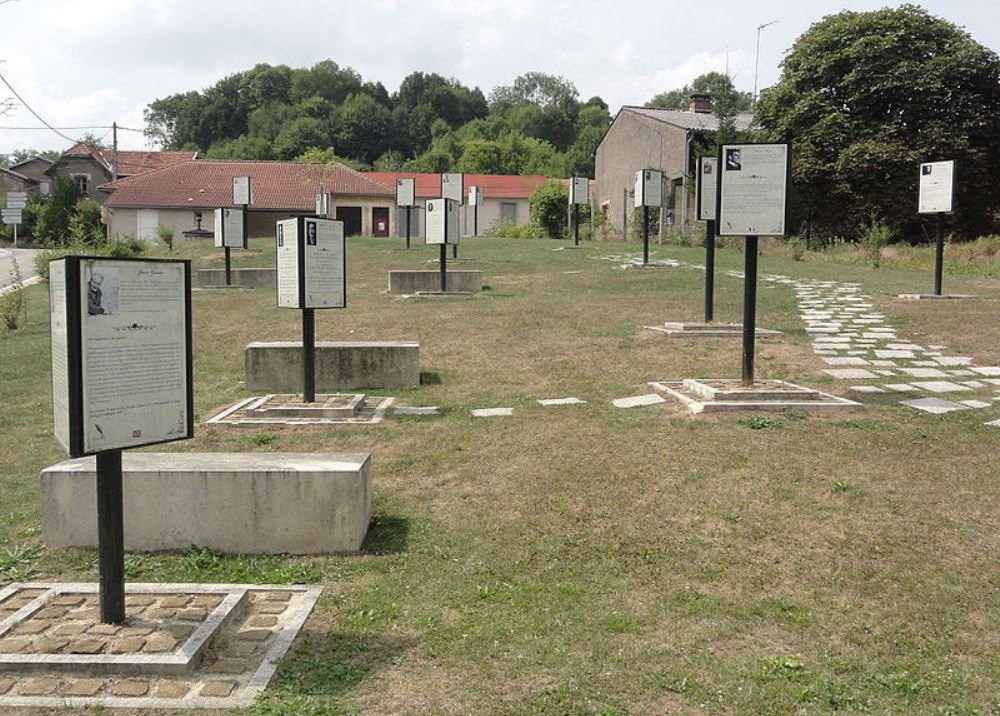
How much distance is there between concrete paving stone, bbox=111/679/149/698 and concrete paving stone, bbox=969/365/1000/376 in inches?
337

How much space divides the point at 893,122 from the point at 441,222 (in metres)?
21.3

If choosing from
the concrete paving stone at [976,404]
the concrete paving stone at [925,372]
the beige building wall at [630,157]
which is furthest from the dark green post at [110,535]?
the beige building wall at [630,157]

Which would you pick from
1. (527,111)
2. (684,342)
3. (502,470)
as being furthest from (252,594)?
(527,111)

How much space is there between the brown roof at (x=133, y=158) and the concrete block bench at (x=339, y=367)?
195 ft

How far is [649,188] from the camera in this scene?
1950cm

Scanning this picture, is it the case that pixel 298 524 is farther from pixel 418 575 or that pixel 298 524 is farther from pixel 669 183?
pixel 669 183

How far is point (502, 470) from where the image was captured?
6.38 m

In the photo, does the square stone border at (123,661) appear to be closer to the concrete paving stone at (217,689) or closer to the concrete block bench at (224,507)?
the concrete paving stone at (217,689)

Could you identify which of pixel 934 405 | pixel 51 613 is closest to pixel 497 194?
pixel 934 405

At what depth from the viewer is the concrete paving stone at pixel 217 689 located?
11.3ft

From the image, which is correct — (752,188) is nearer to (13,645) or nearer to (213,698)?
(213,698)

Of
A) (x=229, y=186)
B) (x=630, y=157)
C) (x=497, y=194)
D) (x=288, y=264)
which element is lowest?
(x=288, y=264)

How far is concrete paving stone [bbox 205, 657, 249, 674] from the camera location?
3645mm

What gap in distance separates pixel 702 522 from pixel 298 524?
2237 mm
